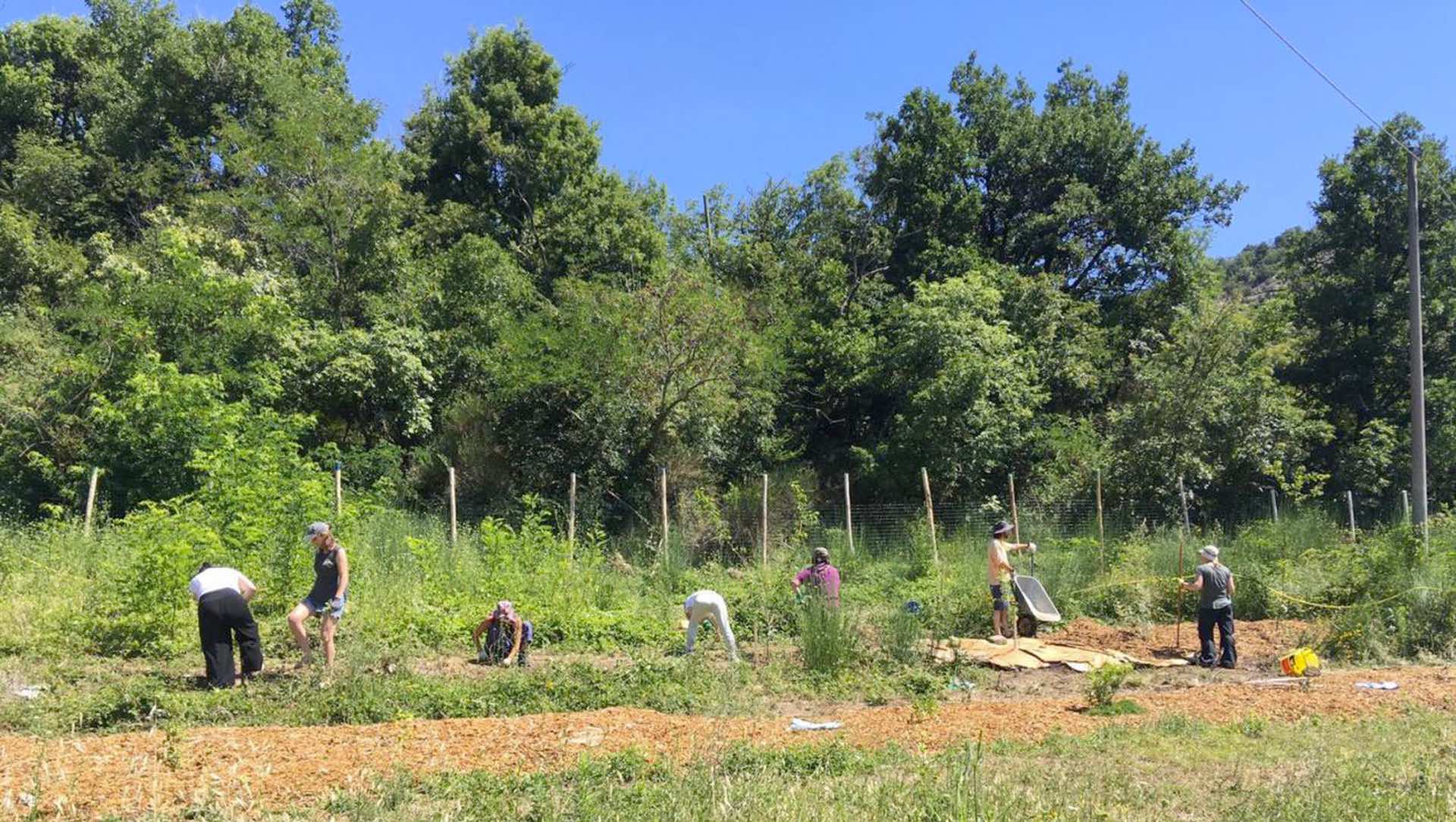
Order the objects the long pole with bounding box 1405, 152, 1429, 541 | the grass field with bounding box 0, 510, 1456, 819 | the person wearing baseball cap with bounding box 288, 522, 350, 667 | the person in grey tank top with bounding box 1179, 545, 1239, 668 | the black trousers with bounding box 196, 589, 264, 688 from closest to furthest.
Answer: the grass field with bounding box 0, 510, 1456, 819, the black trousers with bounding box 196, 589, 264, 688, the person wearing baseball cap with bounding box 288, 522, 350, 667, the person in grey tank top with bounding box 1179, 545, 1239, 668, the long pole with bounding box 1405, 152, 1429, 541

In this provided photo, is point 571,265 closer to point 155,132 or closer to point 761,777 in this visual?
point 155,132

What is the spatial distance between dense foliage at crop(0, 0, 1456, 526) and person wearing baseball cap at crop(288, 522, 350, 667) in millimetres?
3398

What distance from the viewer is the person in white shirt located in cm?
814

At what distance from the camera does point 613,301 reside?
767 inches

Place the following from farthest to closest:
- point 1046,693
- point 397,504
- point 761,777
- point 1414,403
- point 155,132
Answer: point 155,132 → point 397,504 → point 1414,403 → point 1046,693 → point 761,777

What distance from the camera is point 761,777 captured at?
5.08 m

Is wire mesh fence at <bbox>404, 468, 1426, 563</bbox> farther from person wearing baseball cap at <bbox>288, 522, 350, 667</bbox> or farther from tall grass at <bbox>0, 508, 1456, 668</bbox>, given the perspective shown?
person wearing baseball cap at <bbox>288, 522, 350, 667</bbox>

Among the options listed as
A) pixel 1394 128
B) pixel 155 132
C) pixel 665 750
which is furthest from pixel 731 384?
pixel 1394 128

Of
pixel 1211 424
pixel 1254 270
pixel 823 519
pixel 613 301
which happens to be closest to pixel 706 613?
pixel 823 519

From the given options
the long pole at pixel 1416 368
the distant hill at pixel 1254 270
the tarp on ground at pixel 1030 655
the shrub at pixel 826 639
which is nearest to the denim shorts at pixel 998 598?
the tarp on ground at pixel 1030 655

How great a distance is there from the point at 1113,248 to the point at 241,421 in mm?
24003

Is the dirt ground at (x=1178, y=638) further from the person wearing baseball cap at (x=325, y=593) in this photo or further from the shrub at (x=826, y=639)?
the person wearing baseball cap at (x=325, y=593)

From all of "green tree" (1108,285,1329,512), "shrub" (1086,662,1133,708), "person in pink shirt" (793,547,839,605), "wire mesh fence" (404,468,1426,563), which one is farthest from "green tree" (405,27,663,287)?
"shrub" (1086,662,1133,708)

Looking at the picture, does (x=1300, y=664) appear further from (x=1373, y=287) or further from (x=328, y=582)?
(x=1373, y=287)
